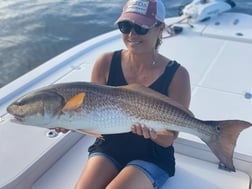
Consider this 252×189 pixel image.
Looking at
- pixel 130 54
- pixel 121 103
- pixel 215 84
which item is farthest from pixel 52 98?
pixel 215 84

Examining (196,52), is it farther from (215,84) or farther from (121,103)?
(121,103)

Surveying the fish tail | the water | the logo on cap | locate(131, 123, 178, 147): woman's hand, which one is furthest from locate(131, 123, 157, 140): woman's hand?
the water

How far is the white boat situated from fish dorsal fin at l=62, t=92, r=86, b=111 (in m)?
0.73

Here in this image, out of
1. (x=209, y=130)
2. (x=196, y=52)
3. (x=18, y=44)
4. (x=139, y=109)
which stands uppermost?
(x=139, y=109)

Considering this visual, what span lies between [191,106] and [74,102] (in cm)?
146

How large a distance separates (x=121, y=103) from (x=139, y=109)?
10 centimetres

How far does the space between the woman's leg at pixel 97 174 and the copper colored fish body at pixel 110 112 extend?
0.37m

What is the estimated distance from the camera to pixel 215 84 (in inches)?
136

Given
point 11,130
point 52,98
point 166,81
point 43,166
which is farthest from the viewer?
point 11,130

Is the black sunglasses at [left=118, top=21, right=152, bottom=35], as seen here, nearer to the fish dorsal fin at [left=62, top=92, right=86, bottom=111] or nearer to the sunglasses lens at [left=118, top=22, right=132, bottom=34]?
the sunglasses lens at [left=118, top=22, right=132, bottom=34]

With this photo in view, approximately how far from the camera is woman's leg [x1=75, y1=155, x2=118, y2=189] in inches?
86.4

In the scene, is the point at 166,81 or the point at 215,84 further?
the point at 215,84

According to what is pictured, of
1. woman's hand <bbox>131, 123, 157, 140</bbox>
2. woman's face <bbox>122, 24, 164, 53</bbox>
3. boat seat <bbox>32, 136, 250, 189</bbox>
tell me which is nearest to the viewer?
woman's hand <bbox>131, 123, 157, 140</bbox>

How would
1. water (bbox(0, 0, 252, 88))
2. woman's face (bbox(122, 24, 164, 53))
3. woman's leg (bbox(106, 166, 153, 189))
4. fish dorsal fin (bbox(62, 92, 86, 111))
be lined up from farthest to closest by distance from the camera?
water (bbox(0, 0, 252, 88)) < woman's face (bbox(122, 24, 164, 53)) < woman's leg (bbox(106, 166, 153, 189)) < fish dorsal fin (bbox(62, 92, 86, 111))
